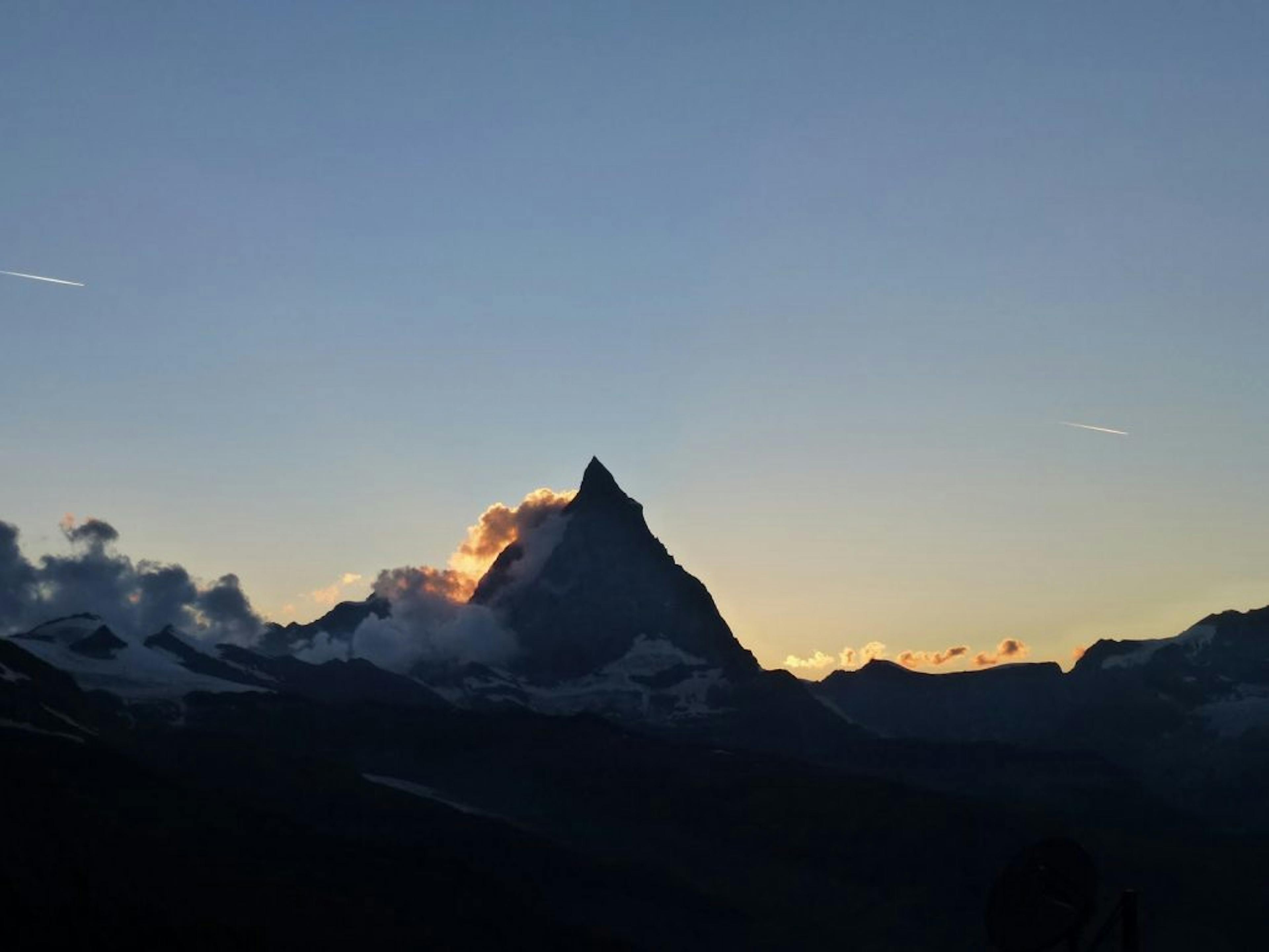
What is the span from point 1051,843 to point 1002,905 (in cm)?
246

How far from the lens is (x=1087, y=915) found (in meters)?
47.8

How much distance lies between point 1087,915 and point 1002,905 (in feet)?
12.9

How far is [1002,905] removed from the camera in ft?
168

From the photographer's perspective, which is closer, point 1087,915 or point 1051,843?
point 1087,915

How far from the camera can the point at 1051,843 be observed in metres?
51.9

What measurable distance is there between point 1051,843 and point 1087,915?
4282 mm

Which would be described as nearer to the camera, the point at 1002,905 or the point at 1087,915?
the point at 1087,915
